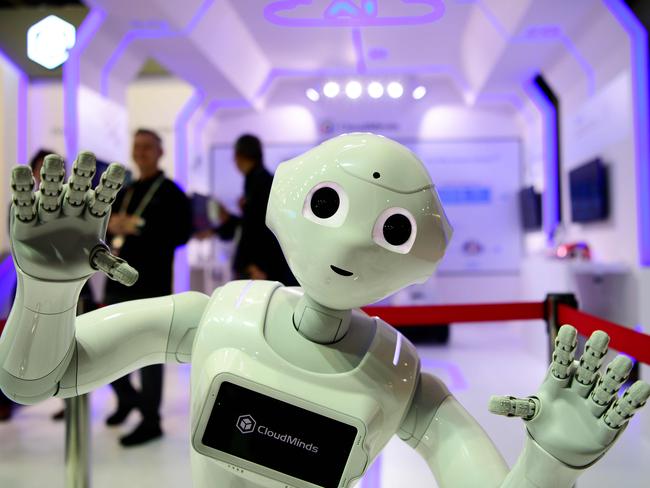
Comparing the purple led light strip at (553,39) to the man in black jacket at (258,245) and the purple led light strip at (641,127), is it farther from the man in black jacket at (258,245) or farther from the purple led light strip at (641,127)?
the man in black jacket at (258,245)

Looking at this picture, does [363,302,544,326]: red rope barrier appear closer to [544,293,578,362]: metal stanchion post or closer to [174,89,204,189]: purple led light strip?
[544,293,578,362]: metal stanchion post

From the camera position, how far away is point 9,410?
3402 millimetres

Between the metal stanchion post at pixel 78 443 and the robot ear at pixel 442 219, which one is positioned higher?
the robot ear at pixel 442 219

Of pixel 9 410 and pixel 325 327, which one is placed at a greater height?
pixel 325 327

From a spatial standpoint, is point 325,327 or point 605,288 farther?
point 605,288

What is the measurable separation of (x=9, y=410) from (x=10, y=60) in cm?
336

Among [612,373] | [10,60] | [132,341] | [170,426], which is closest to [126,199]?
[170,426]

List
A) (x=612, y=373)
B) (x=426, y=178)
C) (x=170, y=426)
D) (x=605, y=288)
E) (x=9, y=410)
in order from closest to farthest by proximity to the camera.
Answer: (x=612, y=373)
(x=426, y=178)
(x=170, y=426)
(x=9, y=410)
(x=605, y=288)

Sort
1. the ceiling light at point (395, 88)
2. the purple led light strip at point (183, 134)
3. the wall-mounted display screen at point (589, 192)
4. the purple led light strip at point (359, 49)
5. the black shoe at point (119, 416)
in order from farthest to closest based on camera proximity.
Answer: the purple led light strip at point (183, 134) → the ceiling light at point (395, 88) → the purple led light strip at point (359, 49) → the wall-mounted display screen at point (589, 192) → the black shoe at point (119, 416)

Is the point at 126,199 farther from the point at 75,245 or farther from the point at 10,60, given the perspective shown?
the point at 10,60

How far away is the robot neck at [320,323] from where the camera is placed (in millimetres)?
966

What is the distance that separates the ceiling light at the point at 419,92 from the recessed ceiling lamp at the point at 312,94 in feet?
4.14

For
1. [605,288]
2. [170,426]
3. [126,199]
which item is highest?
[126,199]

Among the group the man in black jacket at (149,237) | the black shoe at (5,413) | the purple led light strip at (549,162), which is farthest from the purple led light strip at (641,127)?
the black shoe at (5,413)
